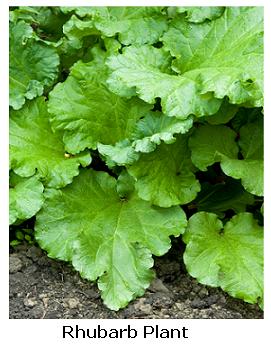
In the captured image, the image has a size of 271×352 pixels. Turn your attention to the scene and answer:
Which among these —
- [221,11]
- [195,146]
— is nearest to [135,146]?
[195,146]

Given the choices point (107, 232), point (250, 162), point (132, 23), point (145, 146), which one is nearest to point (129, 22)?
point (132, 23)

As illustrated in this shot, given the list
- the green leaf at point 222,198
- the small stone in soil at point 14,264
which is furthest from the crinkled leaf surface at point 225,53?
the small stone in soil at point 14,264

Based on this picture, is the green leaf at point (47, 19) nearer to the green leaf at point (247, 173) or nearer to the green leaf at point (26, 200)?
the green leaf at point (26, 200)

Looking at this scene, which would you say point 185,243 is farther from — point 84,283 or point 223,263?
point 84,283

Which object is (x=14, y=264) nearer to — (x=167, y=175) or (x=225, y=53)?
(x=167, y=175)

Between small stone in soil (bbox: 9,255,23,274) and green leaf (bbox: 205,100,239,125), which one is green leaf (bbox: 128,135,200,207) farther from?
small stone in soil (bbox: 9,255,23,274)
